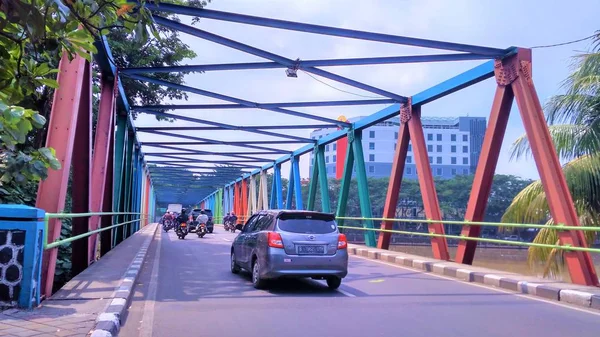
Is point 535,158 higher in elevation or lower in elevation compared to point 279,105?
lower

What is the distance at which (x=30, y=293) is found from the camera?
5824 mm

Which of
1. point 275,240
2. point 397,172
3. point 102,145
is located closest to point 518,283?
point 275,240

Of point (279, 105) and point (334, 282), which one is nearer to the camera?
point (334, 282)

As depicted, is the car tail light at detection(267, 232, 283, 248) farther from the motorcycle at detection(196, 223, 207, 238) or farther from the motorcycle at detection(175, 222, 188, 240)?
the motorcycle at detection(196, 223, 207, 238)

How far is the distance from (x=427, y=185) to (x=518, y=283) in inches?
211

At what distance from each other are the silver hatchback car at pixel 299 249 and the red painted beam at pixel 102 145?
4.36 meters

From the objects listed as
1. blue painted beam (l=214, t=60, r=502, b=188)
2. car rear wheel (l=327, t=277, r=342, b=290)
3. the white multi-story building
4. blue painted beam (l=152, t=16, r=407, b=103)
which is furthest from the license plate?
the white multi-story building

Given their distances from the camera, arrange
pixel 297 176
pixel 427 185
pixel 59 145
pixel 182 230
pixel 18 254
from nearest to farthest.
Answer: pixel 18 254
pixel 59 145
pixel 427 185
pixel 182 230
pixel 297 176

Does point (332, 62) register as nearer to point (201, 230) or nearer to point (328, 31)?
point (328, 31)

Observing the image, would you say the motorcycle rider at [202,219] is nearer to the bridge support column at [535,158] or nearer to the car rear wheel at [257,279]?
the bridge support column at [535,158]

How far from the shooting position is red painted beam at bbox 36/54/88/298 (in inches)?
274

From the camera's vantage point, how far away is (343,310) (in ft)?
23.4

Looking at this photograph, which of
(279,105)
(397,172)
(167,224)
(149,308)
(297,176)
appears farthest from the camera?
(167,224)

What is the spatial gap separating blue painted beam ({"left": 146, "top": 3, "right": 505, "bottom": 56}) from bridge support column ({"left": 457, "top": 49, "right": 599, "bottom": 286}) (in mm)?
660
